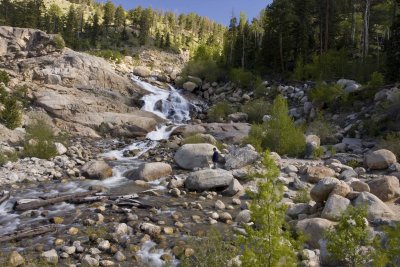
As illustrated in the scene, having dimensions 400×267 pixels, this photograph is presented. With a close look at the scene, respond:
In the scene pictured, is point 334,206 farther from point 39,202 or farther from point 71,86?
point 71,86

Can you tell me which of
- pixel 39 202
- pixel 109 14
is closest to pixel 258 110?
pixel 39 202

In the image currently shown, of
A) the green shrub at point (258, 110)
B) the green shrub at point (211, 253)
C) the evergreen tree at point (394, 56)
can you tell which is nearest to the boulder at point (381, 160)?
the green shrub at point (211, 253)

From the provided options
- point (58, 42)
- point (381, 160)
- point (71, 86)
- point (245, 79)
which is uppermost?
point (58, 42)

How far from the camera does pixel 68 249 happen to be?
9242 millimetres

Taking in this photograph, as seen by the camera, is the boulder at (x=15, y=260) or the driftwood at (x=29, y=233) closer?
the boulder at (x=15, y=260)

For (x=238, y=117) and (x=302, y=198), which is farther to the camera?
(x=238, y=117)

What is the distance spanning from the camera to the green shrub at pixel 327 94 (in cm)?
2688

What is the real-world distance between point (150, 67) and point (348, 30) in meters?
27.0

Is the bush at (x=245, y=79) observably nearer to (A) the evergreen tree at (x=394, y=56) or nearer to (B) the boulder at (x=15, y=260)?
(A) the evergreen tree at (x=394, y=56)

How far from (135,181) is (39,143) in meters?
6.24

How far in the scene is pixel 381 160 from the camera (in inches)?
645

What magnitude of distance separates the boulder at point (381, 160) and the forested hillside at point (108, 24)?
151 feet

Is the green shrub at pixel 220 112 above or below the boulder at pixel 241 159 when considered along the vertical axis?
above

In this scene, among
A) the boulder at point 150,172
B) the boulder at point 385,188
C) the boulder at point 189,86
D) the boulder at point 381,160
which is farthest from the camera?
the boulder at point 189,86
